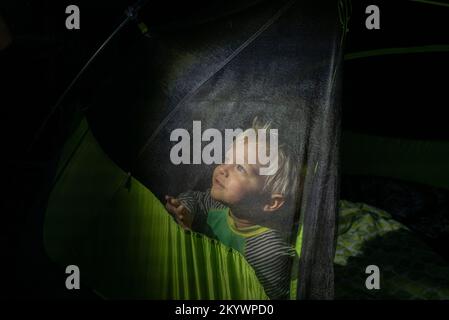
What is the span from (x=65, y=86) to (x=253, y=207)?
3.27 feet

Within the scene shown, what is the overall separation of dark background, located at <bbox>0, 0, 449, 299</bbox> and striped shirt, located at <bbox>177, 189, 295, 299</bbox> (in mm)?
440

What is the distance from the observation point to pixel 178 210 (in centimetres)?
135

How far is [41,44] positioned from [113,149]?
685 millimetres

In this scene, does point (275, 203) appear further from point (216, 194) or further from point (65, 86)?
point (65, 86)

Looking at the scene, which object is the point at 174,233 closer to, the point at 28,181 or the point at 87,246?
the point at 87,246

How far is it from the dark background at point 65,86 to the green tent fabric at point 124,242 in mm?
74

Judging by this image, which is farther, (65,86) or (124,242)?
(65,86)

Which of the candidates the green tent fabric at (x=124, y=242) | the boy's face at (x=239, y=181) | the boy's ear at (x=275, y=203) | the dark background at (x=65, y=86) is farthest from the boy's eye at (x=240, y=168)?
the dark background at (x=65, y=86)

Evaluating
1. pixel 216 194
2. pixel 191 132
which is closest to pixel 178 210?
pixel 216 194

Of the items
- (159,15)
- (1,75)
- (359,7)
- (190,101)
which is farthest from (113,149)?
(359,7)

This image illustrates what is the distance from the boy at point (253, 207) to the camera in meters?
1.31

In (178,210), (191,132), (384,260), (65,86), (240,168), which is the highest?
(65,86)
